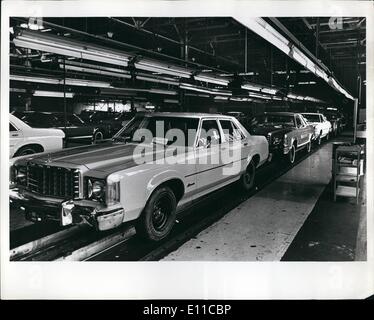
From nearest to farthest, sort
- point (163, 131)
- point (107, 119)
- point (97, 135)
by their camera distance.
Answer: point (163, 131)
point (97, 135)
point (107, 119)

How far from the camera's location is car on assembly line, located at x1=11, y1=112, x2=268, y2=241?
2977 millimetres

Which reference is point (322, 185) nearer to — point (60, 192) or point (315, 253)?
point (315, 253)

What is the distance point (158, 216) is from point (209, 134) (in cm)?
132

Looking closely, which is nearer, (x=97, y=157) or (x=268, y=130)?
(x=97, y=157)

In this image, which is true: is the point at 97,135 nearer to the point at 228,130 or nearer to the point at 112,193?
the point at 228,130

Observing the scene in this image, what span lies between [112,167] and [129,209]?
0.43 meters

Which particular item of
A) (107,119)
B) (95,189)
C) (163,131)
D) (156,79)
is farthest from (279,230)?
(107,119)

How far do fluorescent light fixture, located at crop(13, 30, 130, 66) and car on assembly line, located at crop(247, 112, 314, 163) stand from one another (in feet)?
11.5

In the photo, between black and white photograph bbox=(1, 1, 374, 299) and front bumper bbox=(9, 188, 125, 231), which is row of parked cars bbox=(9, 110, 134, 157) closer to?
black and white photograph bbox=(1, 1, 374, 299)

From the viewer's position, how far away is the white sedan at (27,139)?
5973 millimetres

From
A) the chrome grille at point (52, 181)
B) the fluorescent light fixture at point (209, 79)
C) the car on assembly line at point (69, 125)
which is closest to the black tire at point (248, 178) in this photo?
the chrome grille at point (52, 181)

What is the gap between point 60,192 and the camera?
315 cm

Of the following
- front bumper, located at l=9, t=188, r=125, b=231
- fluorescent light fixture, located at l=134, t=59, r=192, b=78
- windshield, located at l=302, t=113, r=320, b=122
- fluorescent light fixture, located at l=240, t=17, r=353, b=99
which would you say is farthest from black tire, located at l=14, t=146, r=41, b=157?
windshield, located at l=302, t=113, r=320, b=122

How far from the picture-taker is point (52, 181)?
3195 millimetres
